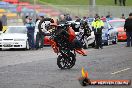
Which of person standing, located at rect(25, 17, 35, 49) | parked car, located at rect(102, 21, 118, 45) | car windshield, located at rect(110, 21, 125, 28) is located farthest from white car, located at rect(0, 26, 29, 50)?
car windshield, located at rect(110, 21, 125, 28)

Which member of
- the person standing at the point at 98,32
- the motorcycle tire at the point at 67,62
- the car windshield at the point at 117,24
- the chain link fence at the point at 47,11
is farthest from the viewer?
the chain link fence at the point at 47,11

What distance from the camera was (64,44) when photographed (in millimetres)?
17797

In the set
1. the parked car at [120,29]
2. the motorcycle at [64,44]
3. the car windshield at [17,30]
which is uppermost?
the motorcycle at [64,44]

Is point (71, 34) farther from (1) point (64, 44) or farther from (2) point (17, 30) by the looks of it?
(2) point (17, 30)

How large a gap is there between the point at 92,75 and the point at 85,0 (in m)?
74.2

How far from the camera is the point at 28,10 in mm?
46312

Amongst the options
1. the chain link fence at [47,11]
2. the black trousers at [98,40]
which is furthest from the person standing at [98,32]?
the chain link fence at [47,11]

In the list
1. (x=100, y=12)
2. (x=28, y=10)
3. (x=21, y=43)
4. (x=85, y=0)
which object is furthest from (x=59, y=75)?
(x=85, y=0)

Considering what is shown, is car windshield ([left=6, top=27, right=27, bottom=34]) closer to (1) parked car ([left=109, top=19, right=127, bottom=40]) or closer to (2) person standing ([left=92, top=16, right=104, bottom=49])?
(2) person standing ([left=92, top=16, right=104, bottom=49])

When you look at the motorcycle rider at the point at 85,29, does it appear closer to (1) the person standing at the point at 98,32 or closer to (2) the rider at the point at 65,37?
(1) the person standing at the point at 98,32

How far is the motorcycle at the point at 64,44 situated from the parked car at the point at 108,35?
557 inches

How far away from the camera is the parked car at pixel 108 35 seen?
1259 inches

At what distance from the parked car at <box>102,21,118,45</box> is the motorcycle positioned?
14.2 metres

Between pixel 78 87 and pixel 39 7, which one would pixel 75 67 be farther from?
pixel 39 7
